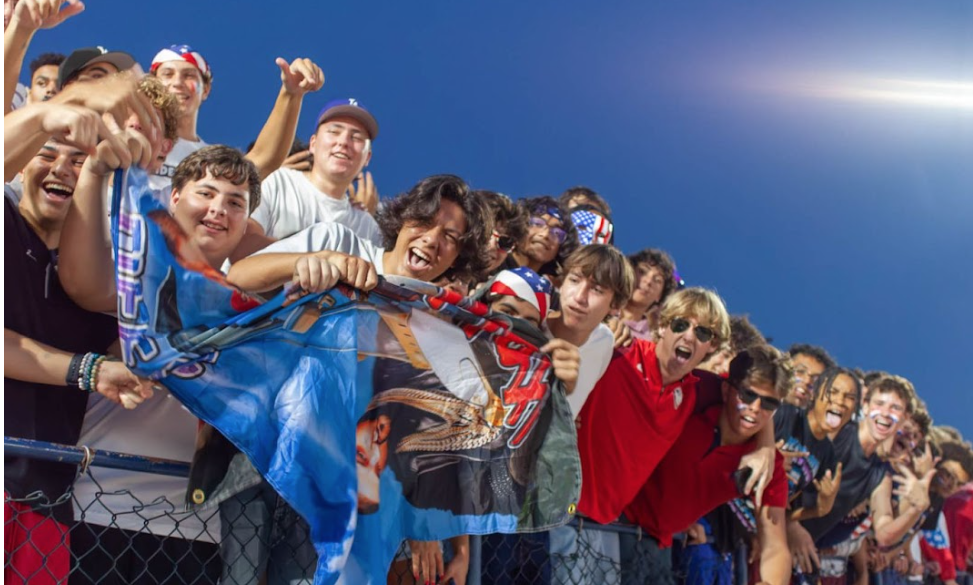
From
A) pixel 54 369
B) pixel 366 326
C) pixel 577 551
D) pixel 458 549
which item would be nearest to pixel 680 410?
pixel 577 551

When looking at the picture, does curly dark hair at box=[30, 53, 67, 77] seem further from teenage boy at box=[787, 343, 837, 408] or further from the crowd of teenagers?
teenage boy at box=[787, 343, 837, 408]

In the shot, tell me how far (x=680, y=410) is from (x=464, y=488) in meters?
1.38

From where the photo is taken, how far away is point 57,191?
319 centimetres

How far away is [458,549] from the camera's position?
359 cm

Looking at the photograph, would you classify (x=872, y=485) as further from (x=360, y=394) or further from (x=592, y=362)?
(x=360, y=394)

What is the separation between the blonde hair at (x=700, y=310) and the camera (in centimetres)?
Answer: 457

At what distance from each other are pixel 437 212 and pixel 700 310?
50.6 inches

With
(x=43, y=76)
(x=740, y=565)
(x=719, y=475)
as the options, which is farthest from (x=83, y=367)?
(x=740, y=565)

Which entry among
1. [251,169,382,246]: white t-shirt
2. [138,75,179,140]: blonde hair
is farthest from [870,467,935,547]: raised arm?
[138,75,179,140]: blonde hair

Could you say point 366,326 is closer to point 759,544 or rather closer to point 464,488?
point 464,488

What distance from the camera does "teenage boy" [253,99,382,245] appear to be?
176 inches

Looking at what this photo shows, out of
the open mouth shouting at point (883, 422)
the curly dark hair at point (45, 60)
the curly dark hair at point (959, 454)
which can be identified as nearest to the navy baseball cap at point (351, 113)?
the curly dark hair at point (45, 60)

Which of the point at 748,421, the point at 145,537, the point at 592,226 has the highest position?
the point at 592,226

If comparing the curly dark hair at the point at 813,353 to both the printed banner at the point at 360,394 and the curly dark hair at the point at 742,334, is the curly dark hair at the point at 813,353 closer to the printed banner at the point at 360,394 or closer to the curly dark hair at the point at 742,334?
the curly dark hair at the point at 742,334
